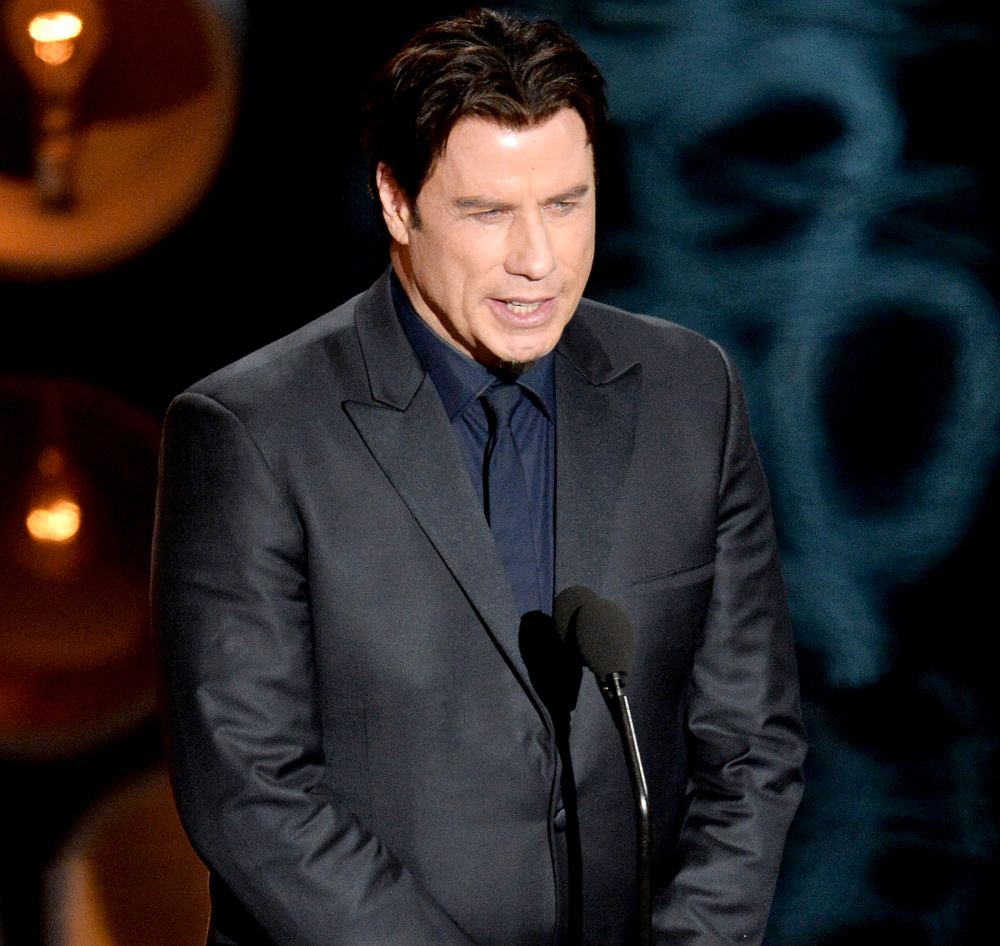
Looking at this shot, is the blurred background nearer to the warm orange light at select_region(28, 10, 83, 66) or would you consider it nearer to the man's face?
→ the warm orange light at select_region(28, 10, 83, 66)

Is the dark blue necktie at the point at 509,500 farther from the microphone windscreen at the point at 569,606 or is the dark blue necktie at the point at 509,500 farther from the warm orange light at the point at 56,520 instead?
the warm orange light at the point at 56,520

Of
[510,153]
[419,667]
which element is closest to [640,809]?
[419,667]

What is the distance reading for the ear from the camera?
1.68 meters

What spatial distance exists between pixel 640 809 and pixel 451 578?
1.51 ft

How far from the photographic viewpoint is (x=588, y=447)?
1.73 m

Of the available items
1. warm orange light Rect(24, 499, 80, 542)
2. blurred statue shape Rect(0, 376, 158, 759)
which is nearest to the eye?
blurred statue shape Rect(0, 376, 158, 759)

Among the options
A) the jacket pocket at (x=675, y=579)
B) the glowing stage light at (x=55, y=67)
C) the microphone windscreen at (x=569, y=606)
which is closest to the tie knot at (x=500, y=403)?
the jacket pocket at (x=675, y=579)

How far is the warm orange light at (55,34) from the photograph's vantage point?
2008mm

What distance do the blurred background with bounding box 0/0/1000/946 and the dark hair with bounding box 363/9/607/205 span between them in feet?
1.68

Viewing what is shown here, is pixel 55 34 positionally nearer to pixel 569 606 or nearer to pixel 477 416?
pixel 477 416

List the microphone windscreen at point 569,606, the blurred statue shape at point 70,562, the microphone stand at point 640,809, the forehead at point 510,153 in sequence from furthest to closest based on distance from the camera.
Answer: the blurred statue shape at point 70,562 < the forehead at point 510,153 < the microphone windscreen at point 569,606 < the microphone stand at point 640,809

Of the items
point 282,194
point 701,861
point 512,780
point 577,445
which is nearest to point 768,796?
point 701,861

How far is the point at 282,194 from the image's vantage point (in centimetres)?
213

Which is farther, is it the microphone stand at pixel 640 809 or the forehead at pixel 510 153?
the forehead at pixel 510 153
